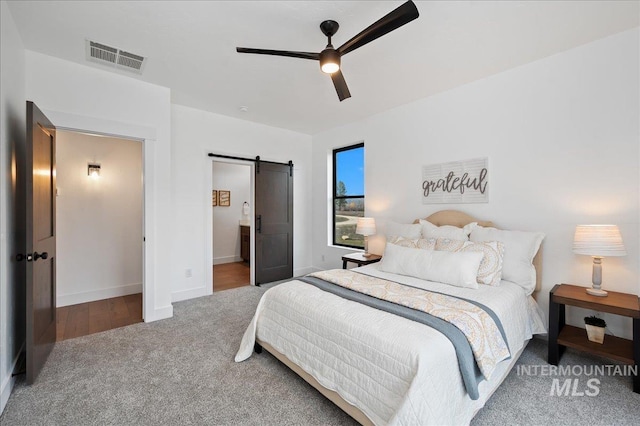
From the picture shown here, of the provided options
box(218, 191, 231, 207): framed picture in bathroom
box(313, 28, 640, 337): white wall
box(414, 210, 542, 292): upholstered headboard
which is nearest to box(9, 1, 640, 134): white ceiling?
box(313, 28, 640, 337): white wall

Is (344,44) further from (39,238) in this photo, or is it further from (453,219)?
(39,238)

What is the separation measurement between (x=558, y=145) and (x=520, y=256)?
1113mm

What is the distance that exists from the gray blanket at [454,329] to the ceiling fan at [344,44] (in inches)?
66.6

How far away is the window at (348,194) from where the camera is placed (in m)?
4.74

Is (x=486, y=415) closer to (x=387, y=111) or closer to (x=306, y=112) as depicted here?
(x=387, y=111)

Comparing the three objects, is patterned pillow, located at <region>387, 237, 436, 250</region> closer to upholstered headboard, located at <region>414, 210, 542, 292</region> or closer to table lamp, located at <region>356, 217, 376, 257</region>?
upholstered headboard, located at <region>414, 210, 542, 292</region>

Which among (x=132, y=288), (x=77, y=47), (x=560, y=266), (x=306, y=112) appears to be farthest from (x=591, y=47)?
(x=132, y=288)

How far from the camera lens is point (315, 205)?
17.6 ft

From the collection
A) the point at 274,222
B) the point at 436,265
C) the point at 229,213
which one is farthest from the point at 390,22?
the point at 229,213

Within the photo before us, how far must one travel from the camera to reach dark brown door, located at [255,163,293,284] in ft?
15.5

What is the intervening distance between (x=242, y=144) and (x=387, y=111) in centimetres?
233

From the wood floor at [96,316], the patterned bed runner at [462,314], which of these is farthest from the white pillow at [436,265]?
the wood floor at [96,316]

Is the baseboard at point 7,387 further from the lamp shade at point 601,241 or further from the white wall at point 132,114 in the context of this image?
the lamp shade at point 601,241

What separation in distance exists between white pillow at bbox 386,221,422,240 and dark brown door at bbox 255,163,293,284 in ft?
6.70
